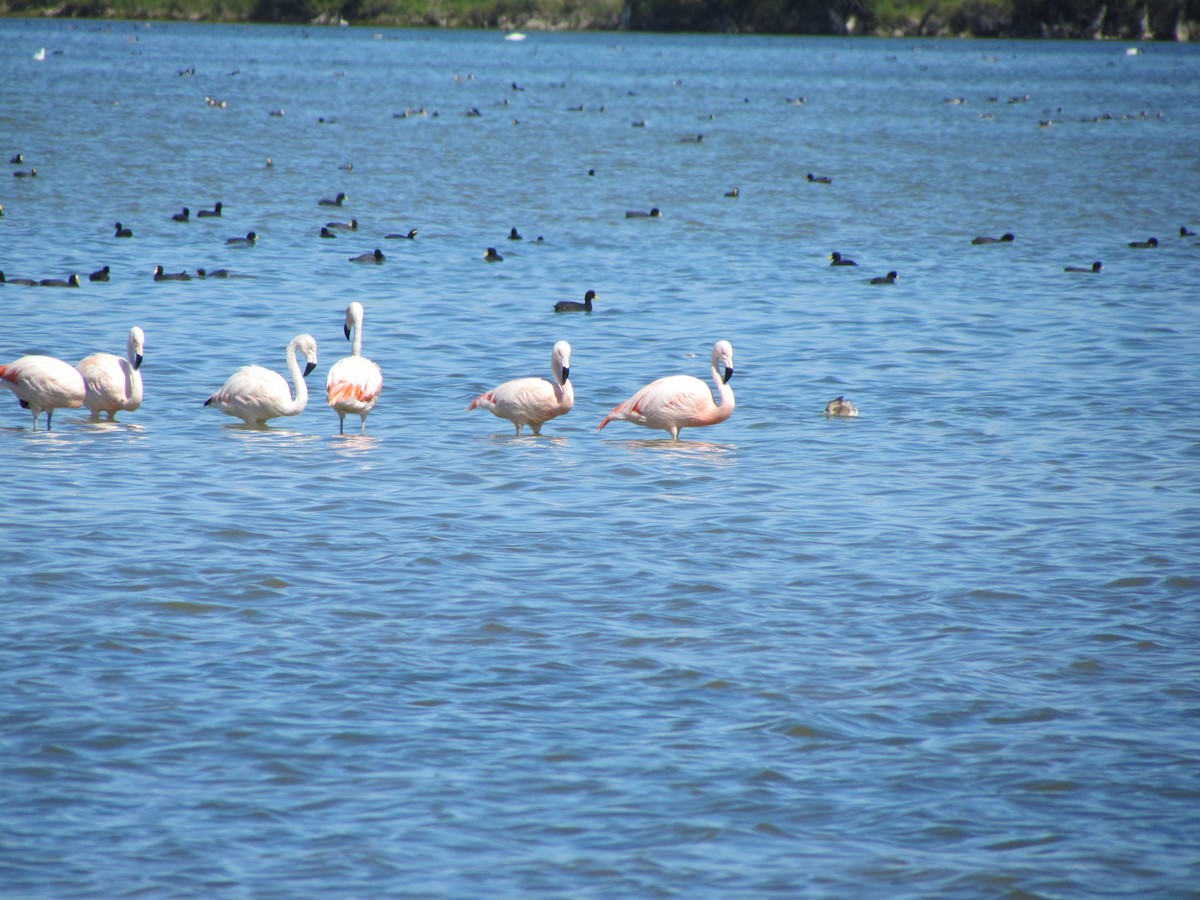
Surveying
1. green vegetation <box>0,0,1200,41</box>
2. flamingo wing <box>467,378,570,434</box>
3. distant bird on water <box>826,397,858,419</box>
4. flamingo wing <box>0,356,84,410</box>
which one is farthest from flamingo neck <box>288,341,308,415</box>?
green vegetation <box>0,0,1200,41</box>

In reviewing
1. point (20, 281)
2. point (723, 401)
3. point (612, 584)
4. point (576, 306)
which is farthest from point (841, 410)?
point (20, 281)

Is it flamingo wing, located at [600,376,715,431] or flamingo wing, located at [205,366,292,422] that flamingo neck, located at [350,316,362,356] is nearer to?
flamingo wing, located at [205,366,292,422]

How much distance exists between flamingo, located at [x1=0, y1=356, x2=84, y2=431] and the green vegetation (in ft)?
461

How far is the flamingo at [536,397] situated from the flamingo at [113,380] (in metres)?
3.33

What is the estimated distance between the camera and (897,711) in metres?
8.43

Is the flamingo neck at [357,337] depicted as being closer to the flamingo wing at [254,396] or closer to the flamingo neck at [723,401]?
the flamingo wing at [254,396]

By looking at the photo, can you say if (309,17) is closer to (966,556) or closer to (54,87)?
(54,87)

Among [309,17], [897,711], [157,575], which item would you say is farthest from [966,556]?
[309,17]

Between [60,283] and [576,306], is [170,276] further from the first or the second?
[576,306]

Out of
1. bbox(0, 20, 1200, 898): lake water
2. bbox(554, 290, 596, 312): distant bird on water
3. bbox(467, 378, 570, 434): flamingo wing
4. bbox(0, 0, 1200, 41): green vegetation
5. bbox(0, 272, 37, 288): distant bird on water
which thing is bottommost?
bbox(0, 20, 1200, 898): lake water

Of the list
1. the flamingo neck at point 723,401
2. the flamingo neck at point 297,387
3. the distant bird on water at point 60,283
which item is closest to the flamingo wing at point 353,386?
the flamingo neck at point 297,387

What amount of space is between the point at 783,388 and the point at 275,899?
12.0m

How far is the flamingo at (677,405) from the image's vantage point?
48.6 ft

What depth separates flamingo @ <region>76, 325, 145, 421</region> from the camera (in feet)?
48.8
